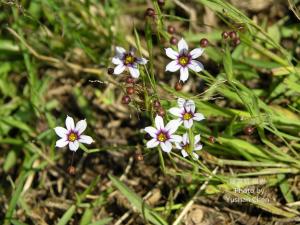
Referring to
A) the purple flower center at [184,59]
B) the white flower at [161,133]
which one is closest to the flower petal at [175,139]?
the white flower at [161,133]

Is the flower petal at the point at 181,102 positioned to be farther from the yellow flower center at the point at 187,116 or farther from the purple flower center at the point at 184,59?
the purple flower center at the point at 184,59

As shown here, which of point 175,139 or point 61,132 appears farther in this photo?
point 61,132

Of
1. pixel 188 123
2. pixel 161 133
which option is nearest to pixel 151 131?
pixel 161 133

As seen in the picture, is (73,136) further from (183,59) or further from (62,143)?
(183,59)

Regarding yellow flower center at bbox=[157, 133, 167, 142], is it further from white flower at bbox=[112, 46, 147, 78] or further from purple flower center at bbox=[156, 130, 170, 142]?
white flower at bbox=[112, 46, 147, 78]

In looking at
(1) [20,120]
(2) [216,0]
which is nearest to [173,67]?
(2) [216,0]

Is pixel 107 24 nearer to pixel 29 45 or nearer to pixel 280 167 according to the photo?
pixel 29 45
